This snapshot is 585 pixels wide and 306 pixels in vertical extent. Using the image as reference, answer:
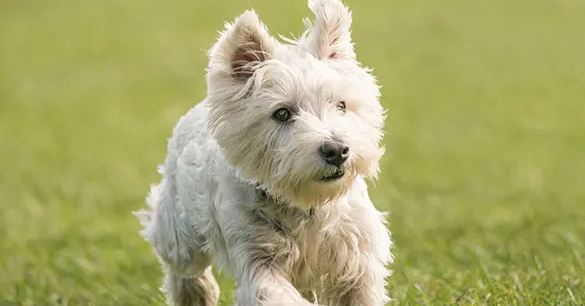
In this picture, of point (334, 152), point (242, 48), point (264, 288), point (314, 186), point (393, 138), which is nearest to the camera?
point (334, 152)

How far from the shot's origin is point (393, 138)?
49.8ft

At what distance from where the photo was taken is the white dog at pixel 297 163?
549cm

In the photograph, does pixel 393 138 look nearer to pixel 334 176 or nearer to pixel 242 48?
pixel 242 48

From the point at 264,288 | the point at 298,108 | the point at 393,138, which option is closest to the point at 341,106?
the point at 298,108

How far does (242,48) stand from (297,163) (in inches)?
32.2

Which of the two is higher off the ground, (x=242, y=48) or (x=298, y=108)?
(x=242, y=48)

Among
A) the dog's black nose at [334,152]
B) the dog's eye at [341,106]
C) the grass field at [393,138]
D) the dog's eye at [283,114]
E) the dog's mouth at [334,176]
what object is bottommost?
the dog's mouth at [334,176]

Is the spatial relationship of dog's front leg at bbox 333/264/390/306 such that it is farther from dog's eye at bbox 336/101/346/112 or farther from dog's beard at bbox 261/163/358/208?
dog's eye at bbox 336/101/346/112

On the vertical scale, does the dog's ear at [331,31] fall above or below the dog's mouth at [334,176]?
above

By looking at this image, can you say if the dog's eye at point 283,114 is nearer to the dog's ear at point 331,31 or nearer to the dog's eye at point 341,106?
the dog's eye at point 341,106

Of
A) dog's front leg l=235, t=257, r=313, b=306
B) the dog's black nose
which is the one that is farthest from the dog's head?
dog's front leg l=235, t=257, r=313, b=306

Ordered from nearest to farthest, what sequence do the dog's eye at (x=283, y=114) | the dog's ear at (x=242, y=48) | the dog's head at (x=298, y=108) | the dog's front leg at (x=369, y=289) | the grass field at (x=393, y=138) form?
the dog's head at (x=298, y=108) → the dog's eye at (x=283, y=114) → the dog's ear at (x=242, y=48) → the dog's front leg at (x=369, y=289) → the grass field at (x=393, y=138)

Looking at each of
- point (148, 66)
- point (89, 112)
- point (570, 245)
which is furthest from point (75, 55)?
point (570, 245)

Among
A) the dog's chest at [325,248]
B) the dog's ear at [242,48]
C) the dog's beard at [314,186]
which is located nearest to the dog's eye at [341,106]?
the dog's beard at [314,186]
